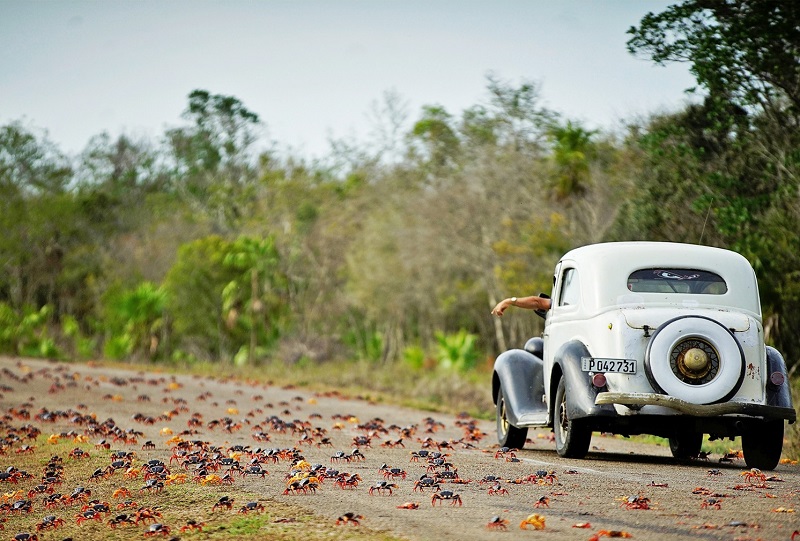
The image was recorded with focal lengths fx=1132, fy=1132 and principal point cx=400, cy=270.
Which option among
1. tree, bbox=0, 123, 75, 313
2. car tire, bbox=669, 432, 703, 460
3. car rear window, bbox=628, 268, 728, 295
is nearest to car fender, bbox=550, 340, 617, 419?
car rear window, bbox=628, 268, 728, 295

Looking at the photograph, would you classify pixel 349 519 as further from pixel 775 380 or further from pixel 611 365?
pixel 775 380

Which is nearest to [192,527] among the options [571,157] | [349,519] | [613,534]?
[349,519]

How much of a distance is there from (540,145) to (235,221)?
67.4 feet

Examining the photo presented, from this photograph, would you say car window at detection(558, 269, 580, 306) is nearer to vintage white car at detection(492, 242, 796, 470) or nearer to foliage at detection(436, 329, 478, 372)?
vintage white car at detection(492, 242, 796, 470)

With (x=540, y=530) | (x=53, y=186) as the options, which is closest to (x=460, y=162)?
(x=53, y=186)

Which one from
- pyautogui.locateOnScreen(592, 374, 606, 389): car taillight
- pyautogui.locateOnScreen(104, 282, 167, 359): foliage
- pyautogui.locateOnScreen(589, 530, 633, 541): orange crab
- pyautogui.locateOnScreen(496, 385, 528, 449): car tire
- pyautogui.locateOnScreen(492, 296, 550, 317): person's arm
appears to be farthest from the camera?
pyautogui.locateOnScreen(104, 282, 167, 359): foliage

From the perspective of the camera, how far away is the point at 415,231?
37.5 metres

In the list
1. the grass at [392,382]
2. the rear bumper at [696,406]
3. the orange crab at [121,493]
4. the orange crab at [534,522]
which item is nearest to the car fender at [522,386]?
the rear bumper at [696,406]

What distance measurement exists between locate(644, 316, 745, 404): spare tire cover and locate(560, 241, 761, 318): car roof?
2.07 feet

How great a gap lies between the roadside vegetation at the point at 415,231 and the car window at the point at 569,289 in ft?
10.6

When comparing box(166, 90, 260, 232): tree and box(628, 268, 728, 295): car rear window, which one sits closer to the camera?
box(628, 268, 728, 295): car rear window

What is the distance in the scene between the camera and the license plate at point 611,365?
376 inches

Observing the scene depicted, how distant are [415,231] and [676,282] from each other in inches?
1075

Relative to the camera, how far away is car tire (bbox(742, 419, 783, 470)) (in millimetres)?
9891
